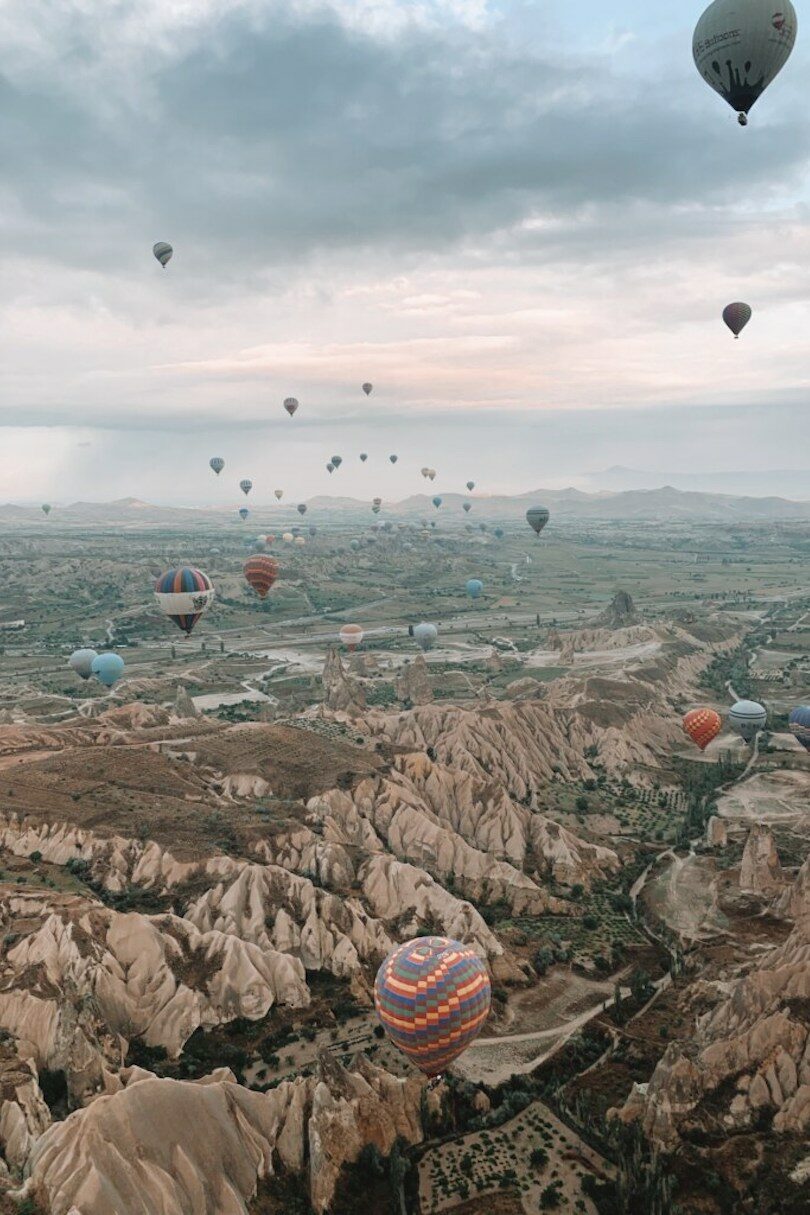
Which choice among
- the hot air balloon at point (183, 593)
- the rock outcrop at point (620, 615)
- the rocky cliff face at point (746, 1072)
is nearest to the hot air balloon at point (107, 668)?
the hot air balloon at point (183, 593)

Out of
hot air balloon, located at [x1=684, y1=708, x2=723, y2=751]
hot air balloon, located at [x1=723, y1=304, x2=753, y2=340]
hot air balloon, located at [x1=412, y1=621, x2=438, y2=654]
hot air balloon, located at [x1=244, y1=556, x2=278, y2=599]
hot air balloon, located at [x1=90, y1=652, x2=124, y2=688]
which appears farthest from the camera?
hot air balloon, located at [x1=412, y1=621, x2=438, y2=654]

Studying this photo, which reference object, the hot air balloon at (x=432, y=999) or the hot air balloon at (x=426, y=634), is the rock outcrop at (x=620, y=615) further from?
the hot air balloon at (x=432, y=999)

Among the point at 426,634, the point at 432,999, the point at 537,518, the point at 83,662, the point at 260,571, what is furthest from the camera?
the point at 537,518

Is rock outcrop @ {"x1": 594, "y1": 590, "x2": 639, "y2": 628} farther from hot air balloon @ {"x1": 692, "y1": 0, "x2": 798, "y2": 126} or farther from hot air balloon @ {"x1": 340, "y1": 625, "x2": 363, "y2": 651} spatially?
hot air balloon @ {"x1": 692, "y1": 0, "x2": 798, "y2": 126}

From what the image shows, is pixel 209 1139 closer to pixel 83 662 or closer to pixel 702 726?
pixel 702 726

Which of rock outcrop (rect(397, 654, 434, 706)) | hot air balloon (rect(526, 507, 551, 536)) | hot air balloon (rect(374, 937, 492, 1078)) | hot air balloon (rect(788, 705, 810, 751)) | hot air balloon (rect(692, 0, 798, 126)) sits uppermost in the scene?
hot air balloon (rect(692, 0, 798, 126))

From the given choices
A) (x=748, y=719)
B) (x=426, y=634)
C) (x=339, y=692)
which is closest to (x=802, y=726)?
(x=748, y=719)

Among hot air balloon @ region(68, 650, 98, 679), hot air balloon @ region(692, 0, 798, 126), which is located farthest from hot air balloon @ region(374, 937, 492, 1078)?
hot air balloon @ region(68, 650, 98, 679)
